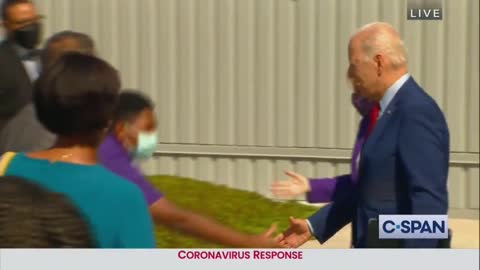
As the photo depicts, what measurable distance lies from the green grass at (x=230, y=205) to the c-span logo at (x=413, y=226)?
196 cm

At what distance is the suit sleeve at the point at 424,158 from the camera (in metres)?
3.61

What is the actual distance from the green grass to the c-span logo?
1.96 m

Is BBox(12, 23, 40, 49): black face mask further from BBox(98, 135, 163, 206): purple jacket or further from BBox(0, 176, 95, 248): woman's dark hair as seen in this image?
BBox(0, 176, 95, 248): woman's dark hair

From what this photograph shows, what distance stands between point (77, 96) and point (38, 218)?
0.93ft

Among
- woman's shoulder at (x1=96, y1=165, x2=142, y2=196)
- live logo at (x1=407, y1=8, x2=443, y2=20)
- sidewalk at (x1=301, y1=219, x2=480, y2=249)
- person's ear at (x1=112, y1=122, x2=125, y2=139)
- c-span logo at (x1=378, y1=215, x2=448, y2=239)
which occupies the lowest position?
sidewalk at (x1=301, y1=219, x2=480, y2=249)

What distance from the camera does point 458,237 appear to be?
19.0ft

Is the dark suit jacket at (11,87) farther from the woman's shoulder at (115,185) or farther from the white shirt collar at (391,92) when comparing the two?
the woman's shoulder at (115,185)

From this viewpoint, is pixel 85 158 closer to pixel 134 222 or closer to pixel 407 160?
pixel 134 222

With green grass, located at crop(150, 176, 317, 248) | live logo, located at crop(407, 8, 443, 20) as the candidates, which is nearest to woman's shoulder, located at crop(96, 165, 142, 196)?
live logo, located at crop(407, 8, 443, 20)

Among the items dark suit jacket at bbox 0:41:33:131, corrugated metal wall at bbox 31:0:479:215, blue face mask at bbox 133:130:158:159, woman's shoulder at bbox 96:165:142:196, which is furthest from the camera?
corrugated metal wall at bbox 31:0:479:215

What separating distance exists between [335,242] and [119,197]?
3135 mm

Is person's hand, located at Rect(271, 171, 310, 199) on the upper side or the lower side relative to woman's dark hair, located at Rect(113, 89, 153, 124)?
lower

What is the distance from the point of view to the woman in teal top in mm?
2535
